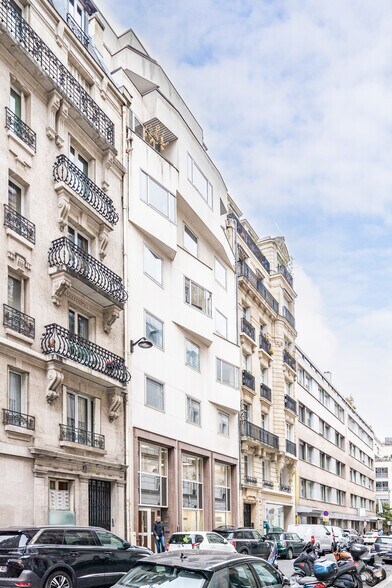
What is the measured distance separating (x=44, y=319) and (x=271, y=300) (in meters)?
29.5

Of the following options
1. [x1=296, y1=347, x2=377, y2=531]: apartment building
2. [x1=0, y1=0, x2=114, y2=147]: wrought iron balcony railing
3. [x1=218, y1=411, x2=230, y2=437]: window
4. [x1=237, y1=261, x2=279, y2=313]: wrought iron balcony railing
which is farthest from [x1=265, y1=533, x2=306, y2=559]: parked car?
[x1=0, y1=0, x2=114, y2=147]: wrought iron balcony railing

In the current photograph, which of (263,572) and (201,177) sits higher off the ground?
(201,177)

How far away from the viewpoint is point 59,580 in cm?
1421

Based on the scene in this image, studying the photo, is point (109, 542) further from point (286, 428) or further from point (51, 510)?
point (286, 428)

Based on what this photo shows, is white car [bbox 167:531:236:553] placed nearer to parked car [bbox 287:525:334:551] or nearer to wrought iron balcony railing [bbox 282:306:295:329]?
parked car [bbox 287:525:334:551]

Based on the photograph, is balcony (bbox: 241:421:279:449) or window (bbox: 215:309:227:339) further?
balcony (bbox: 241:421:279:449)

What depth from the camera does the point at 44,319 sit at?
22312 millimetres

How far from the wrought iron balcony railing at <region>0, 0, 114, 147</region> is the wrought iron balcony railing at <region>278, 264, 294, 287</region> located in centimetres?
2799

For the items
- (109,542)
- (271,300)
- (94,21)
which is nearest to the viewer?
(109,542)

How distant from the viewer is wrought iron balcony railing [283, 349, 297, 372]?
51928mm

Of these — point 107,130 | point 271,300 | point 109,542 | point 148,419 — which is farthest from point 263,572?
point 271,300

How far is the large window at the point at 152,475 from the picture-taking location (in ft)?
92.6

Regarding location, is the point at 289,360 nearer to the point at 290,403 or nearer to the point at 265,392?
the point at 290,403

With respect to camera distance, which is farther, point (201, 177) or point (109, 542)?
point (201, 177)
